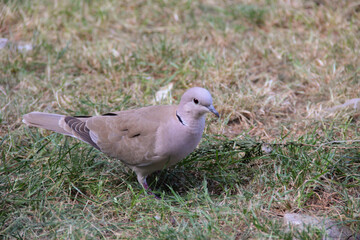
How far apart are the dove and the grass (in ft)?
0.58

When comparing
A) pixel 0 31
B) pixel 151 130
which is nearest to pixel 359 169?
pixel 151 130

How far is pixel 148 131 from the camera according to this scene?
334 centimetres

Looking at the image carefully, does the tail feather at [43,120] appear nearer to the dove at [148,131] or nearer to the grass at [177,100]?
the dove at [148,131]

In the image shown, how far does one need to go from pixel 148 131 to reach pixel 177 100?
123 cm

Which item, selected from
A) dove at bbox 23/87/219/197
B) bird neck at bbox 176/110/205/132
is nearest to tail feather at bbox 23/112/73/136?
dove at bbox 23/87/219/197

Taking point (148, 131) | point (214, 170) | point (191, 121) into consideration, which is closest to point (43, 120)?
point (148, 131)

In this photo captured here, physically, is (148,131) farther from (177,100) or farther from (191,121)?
(177,100)

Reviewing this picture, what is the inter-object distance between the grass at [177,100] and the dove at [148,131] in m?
0.18

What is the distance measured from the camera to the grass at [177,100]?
3.05m

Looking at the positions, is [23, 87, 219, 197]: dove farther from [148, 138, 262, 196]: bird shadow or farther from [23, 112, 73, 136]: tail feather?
[148, 138, 262, 196]: bird shadow

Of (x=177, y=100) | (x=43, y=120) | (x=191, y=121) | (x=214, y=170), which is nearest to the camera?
(x=191, y=121)

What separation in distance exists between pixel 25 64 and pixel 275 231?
3.37 meters

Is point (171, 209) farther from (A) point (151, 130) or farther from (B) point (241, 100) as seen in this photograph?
(B) point (241, 100)

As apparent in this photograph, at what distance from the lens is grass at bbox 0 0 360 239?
3053 millimetres
